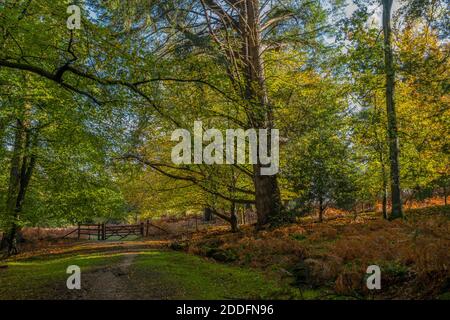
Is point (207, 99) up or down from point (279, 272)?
up

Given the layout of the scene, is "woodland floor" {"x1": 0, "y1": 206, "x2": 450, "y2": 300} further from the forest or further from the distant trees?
the distant trees

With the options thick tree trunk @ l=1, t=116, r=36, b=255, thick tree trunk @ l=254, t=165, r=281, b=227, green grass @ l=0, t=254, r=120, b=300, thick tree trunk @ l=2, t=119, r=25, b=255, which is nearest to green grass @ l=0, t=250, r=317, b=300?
green grass @ l=0, t=254, r=120, b=300

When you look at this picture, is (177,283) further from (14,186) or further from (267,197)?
(14,186)

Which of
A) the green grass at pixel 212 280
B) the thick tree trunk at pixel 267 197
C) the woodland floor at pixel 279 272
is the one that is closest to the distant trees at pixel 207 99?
the thick tree trunk at pixel 267 197

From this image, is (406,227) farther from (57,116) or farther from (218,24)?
(57,116)

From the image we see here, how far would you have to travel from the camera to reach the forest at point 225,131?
7062 millimetres

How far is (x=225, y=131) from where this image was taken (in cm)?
1462

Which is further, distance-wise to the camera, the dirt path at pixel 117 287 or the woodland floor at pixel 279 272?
the dirt path at pixel 117 287

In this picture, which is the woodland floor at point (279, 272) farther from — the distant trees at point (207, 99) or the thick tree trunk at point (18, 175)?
the thick tree trunk at point (18, 175)

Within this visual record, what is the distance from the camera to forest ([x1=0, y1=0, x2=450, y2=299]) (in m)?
7.06

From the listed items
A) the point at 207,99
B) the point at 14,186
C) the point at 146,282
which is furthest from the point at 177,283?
the point at 14,186

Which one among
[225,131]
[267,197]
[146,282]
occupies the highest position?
[225,131]
